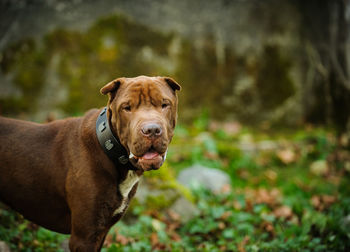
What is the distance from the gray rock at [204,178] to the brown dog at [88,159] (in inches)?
108

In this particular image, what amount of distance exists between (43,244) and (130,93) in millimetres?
2034

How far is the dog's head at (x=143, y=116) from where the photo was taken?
2.20 m

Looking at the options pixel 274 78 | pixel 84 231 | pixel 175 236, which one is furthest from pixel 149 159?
pixel 274 78

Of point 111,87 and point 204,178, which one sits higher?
point 111,87

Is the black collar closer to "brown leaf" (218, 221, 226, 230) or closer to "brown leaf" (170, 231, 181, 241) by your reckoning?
"brown leaf" (170, 231, 181, 241)

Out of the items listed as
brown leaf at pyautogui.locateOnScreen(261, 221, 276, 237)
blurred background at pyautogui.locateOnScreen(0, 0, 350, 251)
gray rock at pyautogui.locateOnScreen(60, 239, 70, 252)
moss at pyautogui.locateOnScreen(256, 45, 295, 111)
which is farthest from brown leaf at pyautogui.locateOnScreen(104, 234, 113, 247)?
moss at pyautogui.locateOnScreen(256, 45, 295, 111)

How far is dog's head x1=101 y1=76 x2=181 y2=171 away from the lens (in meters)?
2.20

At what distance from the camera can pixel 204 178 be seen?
534 cm

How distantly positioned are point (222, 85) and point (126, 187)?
495 centimetres

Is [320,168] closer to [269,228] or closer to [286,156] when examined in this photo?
[286,156]

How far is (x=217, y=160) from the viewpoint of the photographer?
20.1 ft

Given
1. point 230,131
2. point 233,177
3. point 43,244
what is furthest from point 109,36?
point 43,244

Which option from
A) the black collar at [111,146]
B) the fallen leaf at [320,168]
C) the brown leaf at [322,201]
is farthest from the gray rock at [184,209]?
the fallen leaf at [320,168]

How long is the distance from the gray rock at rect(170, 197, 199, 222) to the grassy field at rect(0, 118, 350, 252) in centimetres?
7
